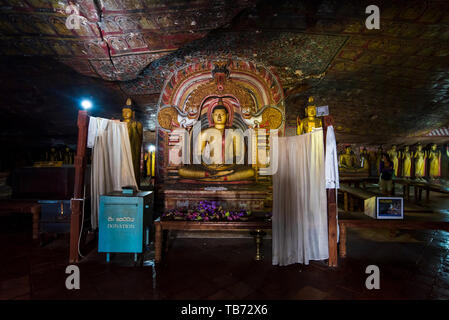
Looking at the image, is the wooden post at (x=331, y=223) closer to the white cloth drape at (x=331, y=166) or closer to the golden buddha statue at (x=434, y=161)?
the white cloth drape at (x=331, y=166)

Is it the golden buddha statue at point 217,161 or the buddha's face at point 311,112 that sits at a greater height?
the buddha's face at point 311,112

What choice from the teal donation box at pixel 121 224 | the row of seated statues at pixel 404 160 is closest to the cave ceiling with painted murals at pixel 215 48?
the teal donation box at pixel 121 224

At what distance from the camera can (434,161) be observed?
399 inches

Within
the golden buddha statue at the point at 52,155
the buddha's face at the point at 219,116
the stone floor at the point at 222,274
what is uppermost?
the buddha's face at the point at 219,116

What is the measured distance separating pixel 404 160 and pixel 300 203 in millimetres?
11635

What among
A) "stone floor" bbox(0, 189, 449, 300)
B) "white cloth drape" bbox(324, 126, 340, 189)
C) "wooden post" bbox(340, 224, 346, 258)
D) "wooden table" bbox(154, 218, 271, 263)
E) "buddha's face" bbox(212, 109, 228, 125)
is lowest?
"stone floor" bbox(0, 189, 449, 300)

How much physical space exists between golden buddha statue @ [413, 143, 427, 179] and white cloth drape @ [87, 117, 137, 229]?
44.6ft

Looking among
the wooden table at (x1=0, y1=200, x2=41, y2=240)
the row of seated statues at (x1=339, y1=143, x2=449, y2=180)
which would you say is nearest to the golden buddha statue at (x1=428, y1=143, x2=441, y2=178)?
the row of seated statues at (x1=339, y1=143, x2=449, y2=180)

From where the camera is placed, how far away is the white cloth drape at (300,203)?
2936 millimetres

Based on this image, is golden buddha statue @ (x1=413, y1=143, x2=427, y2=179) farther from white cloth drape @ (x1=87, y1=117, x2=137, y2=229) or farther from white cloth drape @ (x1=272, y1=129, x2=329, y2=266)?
white cloth drape @ (x1=87, y1=117, x2=137, y2=229)

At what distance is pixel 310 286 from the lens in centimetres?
242

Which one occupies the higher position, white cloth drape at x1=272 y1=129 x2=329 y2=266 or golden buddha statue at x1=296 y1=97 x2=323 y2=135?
golden buddha statue at x1=296 y1=97 x2=323 y2=135

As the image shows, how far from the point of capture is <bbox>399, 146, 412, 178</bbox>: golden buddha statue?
10.4 meters
